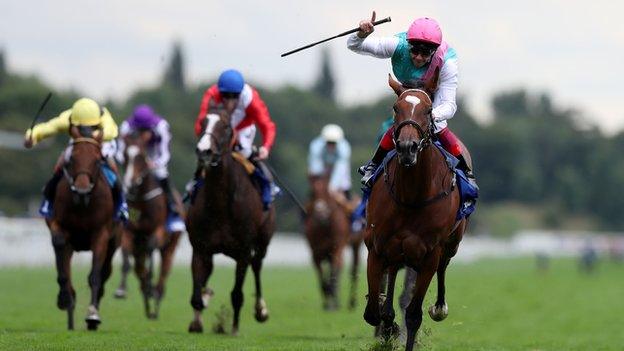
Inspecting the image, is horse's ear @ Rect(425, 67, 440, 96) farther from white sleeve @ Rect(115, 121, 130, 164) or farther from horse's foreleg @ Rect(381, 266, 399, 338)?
white sleeve @ Rect(115, 121, 130, 164)

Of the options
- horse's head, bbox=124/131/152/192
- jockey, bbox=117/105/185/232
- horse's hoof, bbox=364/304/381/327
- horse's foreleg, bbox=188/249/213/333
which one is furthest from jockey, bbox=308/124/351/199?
horse's hoof, bbox=364/304/381/327

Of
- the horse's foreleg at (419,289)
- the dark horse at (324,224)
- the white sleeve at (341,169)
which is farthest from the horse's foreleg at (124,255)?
the horse's foreleg at (419,289)

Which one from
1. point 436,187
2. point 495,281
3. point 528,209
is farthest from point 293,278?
point 528,209

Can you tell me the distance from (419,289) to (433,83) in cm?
189

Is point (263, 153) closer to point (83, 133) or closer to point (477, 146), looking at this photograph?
point (83, 133)

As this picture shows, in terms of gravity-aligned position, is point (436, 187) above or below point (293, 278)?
above

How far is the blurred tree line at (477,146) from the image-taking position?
6969cm

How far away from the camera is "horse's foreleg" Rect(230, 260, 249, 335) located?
600 inches

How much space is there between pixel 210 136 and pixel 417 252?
363 centimetres

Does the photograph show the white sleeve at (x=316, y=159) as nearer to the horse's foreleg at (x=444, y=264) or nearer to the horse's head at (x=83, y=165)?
the horse's head at (x=83, y=165)

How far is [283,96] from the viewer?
121 meters

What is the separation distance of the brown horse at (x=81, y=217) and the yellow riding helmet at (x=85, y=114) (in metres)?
0.12

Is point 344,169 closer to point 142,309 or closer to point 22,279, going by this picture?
point 142,309

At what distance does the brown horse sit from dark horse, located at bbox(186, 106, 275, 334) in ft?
3.97
